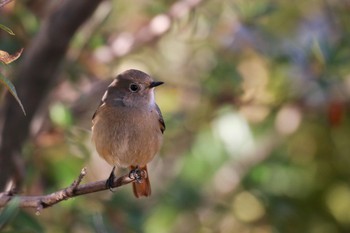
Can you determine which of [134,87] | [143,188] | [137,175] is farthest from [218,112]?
[137,175]

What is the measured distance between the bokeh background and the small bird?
22.9 inches

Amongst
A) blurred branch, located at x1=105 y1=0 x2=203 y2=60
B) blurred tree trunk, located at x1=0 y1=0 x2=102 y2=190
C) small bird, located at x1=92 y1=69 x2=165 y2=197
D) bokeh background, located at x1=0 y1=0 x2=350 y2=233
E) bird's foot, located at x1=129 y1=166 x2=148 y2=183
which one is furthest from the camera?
blurred branch, located at x1=105 y1=0 x2=203 y2=60

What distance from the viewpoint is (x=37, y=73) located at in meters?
4.12

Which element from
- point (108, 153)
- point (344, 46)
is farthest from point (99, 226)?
point (344, 46)

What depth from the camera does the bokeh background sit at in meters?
4.78

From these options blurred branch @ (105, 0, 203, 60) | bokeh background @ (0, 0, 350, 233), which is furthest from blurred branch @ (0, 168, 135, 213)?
blurred branch @ (105, 0, 203, 60)

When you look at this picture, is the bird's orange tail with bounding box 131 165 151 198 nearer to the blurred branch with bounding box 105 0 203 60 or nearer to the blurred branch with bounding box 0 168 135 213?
the blurred branch with bounding box 0 168 135 213

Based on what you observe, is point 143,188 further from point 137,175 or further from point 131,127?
point 137,175

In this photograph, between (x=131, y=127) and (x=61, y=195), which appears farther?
(x=131, y=127)

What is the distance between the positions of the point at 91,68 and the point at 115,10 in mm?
830

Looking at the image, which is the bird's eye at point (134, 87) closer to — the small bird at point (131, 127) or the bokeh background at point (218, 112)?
the small bird at point (131, 127)

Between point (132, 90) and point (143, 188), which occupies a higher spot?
point (132, 90)

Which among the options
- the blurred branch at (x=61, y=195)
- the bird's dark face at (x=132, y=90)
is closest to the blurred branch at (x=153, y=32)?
the bird's dark face at (x=132, y=90)

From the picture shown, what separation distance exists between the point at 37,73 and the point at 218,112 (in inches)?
68.0
